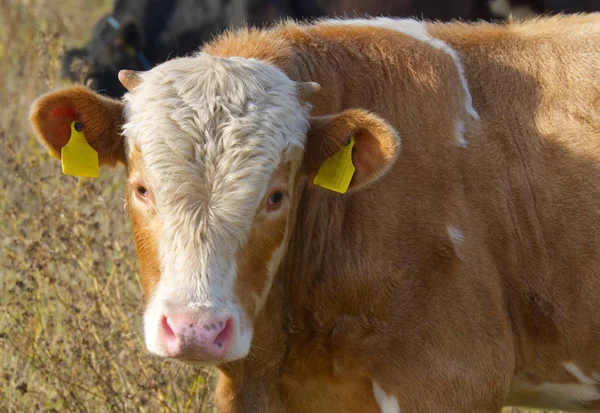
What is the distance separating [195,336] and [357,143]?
0.97 metres

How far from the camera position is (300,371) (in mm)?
3934

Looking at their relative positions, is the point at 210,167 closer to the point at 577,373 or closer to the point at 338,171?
the point at 338,171

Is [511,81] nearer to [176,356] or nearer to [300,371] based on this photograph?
[300,371]

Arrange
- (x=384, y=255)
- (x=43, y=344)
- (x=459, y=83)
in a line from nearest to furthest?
(x=384, y=255) → (x=459, y=83) → (x=43, y=344)

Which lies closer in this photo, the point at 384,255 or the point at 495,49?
the point at 384,255

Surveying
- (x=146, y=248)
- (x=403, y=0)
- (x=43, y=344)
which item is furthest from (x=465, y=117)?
(x=403, y=0)

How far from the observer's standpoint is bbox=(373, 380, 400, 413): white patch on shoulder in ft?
12.4

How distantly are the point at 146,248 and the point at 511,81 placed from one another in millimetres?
1616

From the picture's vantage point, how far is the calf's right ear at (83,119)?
3.60 metres

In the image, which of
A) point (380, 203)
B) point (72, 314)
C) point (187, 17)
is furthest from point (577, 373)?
point (187, 17)

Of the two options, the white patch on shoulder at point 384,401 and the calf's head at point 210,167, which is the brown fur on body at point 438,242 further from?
the calf's head at point 210,167

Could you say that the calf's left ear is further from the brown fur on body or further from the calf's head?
the brown fur on body

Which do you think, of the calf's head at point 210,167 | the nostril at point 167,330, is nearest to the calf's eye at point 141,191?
the calf's head at point 210,167

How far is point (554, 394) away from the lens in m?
4.23
